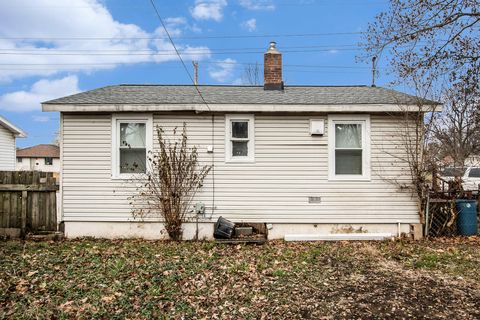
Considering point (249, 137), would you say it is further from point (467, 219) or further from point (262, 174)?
point (467, 219)

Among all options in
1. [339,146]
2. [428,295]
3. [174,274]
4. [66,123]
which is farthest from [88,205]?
[428,295]

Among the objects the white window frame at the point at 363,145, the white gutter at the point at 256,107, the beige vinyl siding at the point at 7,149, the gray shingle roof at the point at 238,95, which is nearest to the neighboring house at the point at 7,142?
the beige vinyl siding at the point at 7,149

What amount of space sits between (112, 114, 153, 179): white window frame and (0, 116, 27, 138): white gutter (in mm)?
15832

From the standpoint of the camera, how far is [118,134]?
9.84 m

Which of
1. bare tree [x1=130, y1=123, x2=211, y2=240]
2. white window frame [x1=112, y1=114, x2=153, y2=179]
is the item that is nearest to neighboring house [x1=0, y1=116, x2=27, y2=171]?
white window frame [x1=112, y1=114, x2=153, y2=179]

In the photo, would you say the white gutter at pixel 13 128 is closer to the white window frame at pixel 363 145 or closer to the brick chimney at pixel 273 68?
the brick chimney at pixel 273 68

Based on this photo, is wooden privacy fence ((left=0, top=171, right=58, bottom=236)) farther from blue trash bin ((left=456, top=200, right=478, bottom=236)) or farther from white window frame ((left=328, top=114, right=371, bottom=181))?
blue trash bin ((left=456, top=200, right=478, bottom=236))

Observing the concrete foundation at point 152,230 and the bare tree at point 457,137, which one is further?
the bare tree at point 457,137

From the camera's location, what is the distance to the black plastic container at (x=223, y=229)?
367 inches

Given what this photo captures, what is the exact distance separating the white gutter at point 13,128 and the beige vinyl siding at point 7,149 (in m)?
0.25

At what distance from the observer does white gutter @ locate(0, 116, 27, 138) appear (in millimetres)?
22130

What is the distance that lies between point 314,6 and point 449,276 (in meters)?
7.85

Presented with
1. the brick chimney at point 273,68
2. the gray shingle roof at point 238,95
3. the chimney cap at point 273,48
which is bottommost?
the gray shingle roof at point 238,95

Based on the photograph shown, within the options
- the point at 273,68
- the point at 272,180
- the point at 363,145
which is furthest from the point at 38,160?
the point at 363,145
